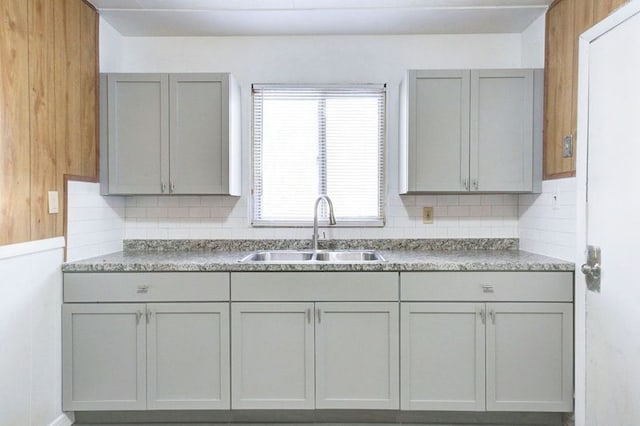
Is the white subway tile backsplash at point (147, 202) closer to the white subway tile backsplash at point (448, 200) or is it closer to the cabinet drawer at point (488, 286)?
the cabinet drawer at point (488, 286)

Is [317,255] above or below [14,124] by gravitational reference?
below

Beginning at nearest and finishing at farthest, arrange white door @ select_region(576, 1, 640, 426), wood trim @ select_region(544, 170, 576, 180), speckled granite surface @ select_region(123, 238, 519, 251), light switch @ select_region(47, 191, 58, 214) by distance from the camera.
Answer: white door @ select_region(576, 1, 640, 426)
light switch @ select_region(47, 191, 58, 214)
wood trim @ select_region(544, 170, 576, 180)
speckled granite surface @ select_region(123, 238, 519, 251)

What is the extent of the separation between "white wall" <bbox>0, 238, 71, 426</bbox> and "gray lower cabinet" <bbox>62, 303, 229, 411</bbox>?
0.25ft

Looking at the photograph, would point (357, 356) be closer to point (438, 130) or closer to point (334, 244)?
point (334, 244)

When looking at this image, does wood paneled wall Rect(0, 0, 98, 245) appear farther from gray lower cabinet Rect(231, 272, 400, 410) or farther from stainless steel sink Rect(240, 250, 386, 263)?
stainless steel sink Rect(240, 250, 386, 263)

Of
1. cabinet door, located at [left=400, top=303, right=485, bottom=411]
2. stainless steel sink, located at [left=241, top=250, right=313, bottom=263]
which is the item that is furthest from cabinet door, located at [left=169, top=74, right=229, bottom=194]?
cabinet door, located at [left=400, top=303, right=485, bottom=411]

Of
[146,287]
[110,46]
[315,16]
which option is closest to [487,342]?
[146,287]

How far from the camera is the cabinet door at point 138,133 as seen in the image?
255cm

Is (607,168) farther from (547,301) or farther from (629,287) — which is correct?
(547,301)

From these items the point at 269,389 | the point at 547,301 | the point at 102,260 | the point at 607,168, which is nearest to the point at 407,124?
the point at 607,168

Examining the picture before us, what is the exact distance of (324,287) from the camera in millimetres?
2205

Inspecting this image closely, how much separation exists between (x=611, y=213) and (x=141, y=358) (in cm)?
240

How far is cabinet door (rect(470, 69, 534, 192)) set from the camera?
99.4 inches

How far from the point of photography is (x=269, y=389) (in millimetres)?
2217
